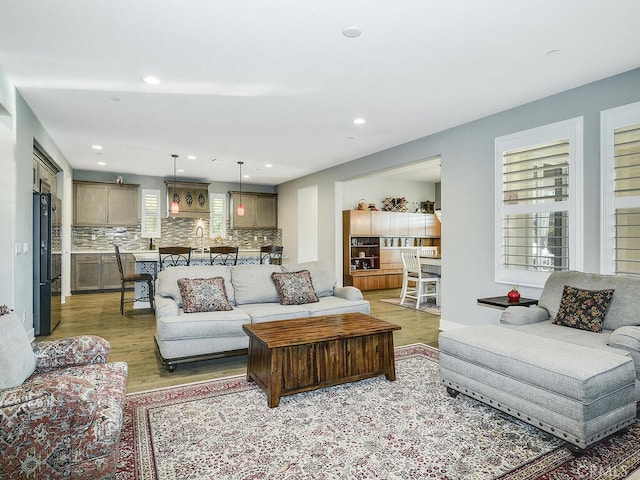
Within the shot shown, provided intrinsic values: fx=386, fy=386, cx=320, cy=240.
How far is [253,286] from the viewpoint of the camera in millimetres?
4422

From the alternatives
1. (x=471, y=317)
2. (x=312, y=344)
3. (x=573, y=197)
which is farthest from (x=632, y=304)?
(x=312, y=344)

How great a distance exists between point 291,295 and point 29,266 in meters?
3.08

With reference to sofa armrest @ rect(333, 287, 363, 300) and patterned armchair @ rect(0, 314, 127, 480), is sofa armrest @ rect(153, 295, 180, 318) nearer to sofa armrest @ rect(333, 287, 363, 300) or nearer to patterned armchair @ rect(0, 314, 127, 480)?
patterned armchair @ rect(0, 314, 127, 480)

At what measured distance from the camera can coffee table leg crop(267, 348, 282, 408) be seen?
2.79 meters

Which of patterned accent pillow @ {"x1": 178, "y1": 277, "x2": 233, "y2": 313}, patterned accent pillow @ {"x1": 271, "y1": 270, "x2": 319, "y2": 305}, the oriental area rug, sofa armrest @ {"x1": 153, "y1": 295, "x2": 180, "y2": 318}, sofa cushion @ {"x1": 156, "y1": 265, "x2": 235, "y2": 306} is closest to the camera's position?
the oriental area rug

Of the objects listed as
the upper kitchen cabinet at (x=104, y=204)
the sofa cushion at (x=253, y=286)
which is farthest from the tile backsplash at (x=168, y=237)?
the sofa cushion at (x=253, y=286)

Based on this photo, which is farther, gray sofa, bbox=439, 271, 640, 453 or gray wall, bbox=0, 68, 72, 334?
gray wall, bbox=0, 68, 72, 334

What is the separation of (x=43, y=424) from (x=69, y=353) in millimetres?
833

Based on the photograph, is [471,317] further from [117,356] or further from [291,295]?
[117,356]

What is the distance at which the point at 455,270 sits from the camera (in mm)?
5102

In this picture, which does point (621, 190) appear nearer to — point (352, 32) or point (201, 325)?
point (352, 32)

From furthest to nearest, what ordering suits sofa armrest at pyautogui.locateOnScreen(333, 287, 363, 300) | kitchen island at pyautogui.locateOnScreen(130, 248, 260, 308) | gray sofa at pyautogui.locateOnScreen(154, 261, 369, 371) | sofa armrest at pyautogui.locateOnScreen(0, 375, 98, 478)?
kitchen island at pyautogui.locateOnScreen(130, 248, 260, 308), sofa armrest at pyautogui.locateOnScreen(333, 287, 363, 300), gray sofa at pyautogui.locateOnScreen(154, 261, 369, 371), sofa armrest at pyautogui.locateOnScreen(0, 375, 98, 478)

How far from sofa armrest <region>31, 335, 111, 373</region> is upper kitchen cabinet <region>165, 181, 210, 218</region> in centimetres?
719

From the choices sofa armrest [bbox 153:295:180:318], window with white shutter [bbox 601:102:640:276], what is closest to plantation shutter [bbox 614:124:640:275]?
window with white shutter [bbox 601:102:640:276]
